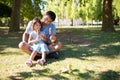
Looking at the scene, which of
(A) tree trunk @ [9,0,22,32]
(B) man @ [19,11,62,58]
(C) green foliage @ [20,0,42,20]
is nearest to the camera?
(B) man @ [19,11,62,58]

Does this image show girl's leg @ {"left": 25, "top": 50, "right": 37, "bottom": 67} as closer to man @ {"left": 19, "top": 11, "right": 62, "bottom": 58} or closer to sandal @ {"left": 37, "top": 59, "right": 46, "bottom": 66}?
sandal @ {"left": 37, "top": 59, "right": 46, "bottom": 66}

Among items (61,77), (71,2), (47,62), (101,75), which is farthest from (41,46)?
(71,2)

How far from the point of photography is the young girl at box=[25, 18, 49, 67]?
25.1 feet

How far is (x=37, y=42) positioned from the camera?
801 cm

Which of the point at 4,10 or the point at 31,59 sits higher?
the point at 4,10

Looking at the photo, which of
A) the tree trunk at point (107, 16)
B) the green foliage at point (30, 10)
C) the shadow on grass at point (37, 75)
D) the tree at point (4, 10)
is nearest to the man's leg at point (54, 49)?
the shadow on grass at point (37, 75)

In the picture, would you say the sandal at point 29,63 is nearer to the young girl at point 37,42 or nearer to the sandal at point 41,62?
the young girl at point 37,42

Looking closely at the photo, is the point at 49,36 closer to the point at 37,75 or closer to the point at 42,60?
the point at 42,60

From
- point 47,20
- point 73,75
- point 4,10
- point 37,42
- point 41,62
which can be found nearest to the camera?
point 73,75

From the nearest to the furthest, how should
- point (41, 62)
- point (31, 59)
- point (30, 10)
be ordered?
point (41, 62), point (31, 59), point (30, 10)

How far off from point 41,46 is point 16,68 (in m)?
0.87

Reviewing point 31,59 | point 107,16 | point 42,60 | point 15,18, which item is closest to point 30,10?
point 15,18

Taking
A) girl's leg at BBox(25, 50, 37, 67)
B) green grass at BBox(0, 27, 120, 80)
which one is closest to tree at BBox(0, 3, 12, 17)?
green grass at BBox(0, 27, 120, 80)

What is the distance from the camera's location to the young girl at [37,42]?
301 inches
